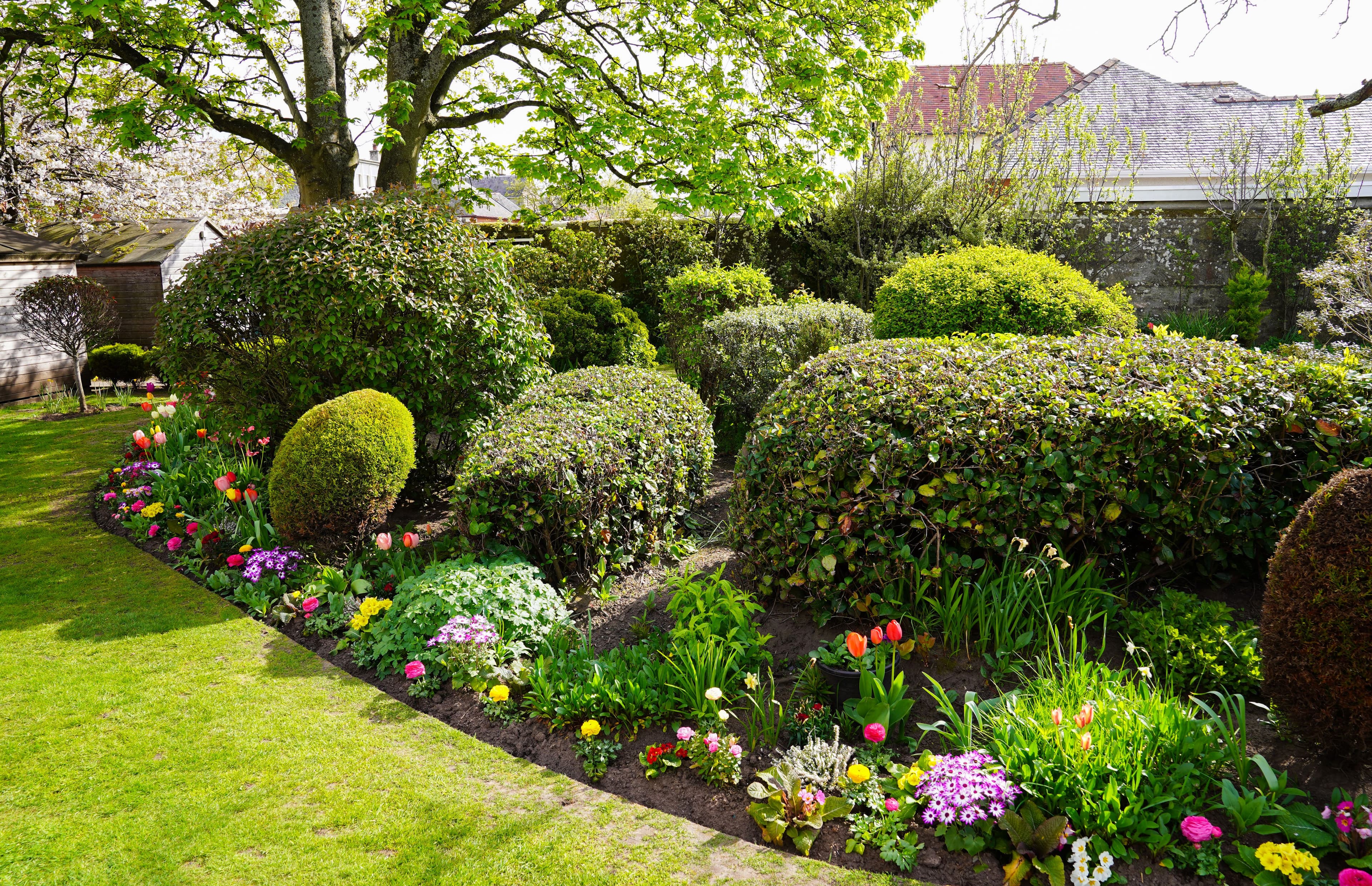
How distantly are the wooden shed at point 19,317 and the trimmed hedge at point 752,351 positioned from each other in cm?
1132

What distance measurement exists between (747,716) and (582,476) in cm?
186

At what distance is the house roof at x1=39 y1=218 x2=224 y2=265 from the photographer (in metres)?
16.0

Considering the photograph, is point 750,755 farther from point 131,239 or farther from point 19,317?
point 131,239

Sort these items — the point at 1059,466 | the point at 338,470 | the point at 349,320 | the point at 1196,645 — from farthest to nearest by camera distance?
1. the point at 349,320
2. the point at 338,470
3. the point at 1059,466
4. the point at 1196,645

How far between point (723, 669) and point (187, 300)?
5.41 meters

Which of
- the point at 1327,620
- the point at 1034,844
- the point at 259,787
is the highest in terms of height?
the point at 1327,620

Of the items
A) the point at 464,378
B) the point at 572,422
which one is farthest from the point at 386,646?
the point at 464,378

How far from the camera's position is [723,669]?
3.47 meters

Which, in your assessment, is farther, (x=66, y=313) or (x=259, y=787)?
(x=66, y=313)

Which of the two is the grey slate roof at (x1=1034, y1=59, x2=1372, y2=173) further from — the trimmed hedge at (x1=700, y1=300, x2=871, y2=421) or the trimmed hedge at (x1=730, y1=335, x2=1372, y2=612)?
the trimmed hedge at (x1=730, y1=335, x2=1372, y2=612)

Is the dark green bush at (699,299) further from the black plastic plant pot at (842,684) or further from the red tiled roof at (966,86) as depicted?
the black plastic plant pot at (842,684)

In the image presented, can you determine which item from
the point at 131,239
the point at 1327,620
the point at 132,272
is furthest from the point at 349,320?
the point at 131,239

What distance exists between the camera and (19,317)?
12.5 m

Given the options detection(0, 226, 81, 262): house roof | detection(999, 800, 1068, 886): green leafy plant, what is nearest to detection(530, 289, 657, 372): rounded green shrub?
detection(999, 800, 1068, 886): green leafy plant
